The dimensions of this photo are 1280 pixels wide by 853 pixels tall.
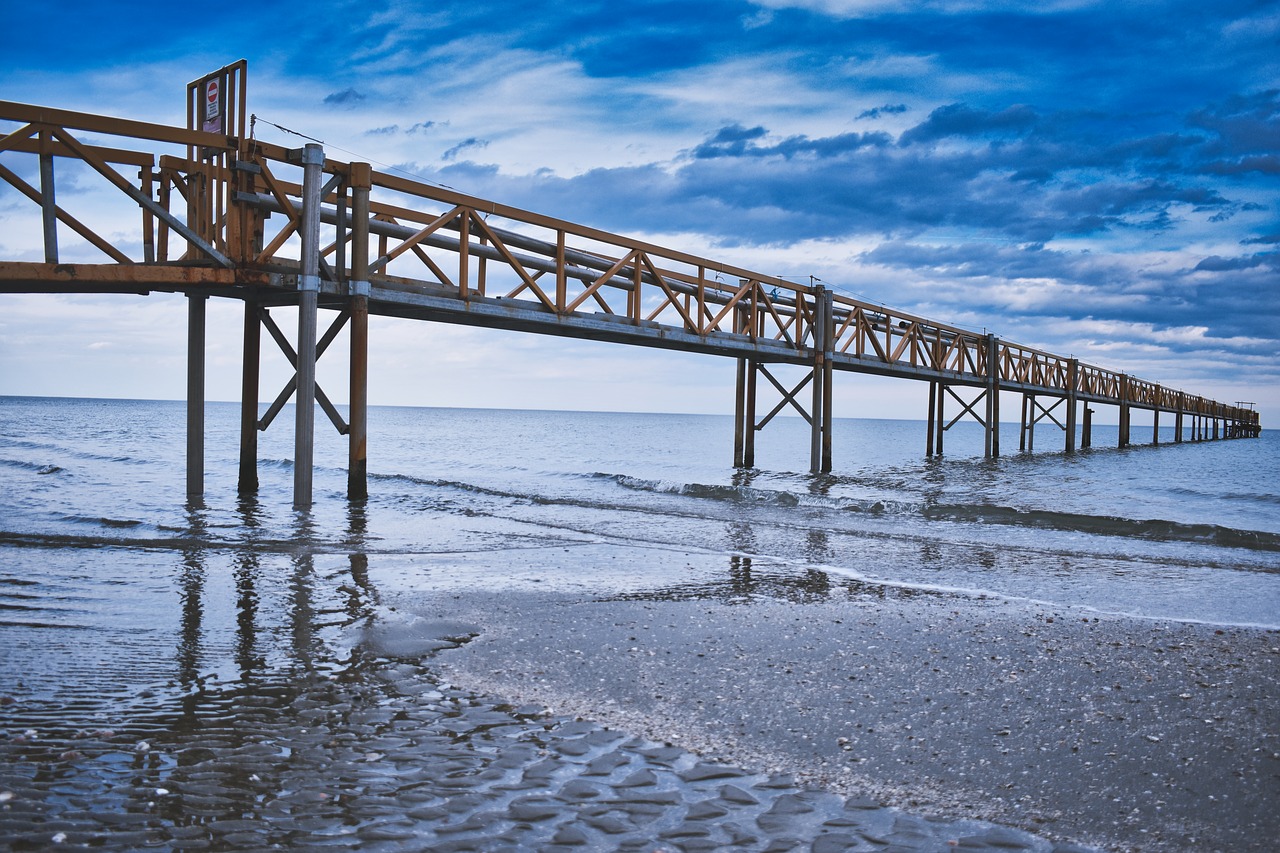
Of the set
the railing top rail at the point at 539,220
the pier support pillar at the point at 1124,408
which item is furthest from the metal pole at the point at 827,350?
the pier support pillar at the point at 1124,408

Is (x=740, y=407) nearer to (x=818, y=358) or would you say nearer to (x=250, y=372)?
(x=818, y=358)

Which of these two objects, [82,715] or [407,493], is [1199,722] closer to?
[82,715]

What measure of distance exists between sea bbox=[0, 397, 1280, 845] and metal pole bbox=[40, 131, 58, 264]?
330cm

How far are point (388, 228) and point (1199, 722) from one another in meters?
11.3

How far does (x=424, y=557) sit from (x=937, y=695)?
232 inches

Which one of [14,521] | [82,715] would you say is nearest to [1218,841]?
[82,715]

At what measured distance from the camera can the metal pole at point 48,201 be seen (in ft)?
31.2

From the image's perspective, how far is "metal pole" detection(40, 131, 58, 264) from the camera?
31.2 feet

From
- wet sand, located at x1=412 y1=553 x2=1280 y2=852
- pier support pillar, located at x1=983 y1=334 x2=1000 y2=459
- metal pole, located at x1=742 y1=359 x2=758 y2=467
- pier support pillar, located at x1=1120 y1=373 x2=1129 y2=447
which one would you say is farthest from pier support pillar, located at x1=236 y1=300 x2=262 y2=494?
pier support pillar, located at x1=1120 y1=373 x2=1129 y2=447

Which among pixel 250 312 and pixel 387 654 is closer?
pixel 387 654

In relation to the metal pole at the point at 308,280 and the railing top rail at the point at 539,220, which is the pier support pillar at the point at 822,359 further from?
the metal pole at the point at 308,280

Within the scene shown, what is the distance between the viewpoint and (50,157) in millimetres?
9531

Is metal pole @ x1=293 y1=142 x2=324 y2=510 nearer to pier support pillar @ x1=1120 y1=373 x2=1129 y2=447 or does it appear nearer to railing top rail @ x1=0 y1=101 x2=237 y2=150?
railing top rail @ x1=0 y1=101 x2=237 y2=150

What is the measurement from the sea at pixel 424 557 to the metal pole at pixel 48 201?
3305mm
